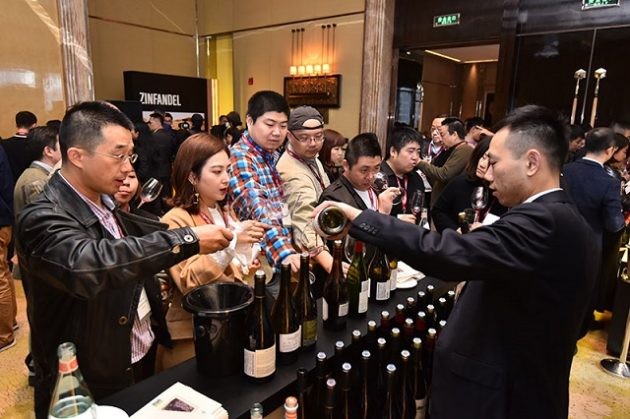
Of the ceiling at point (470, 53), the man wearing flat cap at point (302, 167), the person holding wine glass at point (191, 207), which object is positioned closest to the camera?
the person holding wine glass at point (191, 207)

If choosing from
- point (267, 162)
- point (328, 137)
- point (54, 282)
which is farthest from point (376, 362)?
point (328, 137)

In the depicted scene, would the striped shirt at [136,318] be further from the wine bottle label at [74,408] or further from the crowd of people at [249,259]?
the wine bottle label at [74,408]

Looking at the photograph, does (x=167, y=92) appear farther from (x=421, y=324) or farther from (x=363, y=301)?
(x=421, y=324)

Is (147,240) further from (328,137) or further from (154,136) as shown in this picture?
(154,136)

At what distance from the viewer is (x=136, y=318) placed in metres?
1.56

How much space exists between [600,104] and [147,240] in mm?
6081

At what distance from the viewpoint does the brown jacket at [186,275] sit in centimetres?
154

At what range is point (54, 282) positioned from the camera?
1.11 metres

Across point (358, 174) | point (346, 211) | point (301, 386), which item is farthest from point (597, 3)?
point (301, 386)

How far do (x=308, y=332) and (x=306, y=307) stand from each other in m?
0.09

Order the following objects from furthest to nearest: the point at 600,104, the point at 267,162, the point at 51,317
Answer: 1. the point at 600,104
2. the point at 267,162
3. the point at 51,317

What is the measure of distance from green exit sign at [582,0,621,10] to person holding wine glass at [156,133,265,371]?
5.66m

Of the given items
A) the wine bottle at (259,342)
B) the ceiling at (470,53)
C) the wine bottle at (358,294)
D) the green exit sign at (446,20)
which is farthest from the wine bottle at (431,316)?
the ceiling at (470,53)

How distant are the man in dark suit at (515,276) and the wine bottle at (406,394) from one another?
0.15 m
